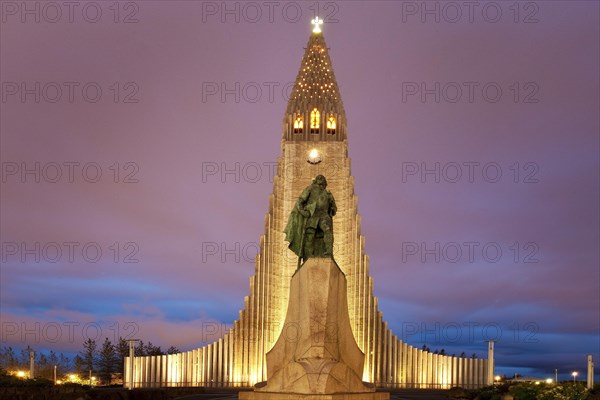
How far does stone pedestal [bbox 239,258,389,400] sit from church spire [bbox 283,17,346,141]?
33301 mm

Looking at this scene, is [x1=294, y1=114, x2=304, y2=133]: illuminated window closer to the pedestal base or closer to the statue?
the statue

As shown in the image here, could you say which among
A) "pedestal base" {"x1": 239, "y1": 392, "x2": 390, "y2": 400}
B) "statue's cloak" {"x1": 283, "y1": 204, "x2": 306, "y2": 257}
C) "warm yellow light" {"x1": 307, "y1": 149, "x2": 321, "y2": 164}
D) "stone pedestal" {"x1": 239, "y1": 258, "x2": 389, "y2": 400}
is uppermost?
"warm yellow light" {"x1": 307, "y1": 149, "x2": 321, "y2": 164}

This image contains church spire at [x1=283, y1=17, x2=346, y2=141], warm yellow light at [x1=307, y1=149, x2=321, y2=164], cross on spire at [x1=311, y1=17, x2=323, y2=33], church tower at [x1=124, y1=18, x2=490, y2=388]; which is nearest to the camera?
church tower at [x1=124, y1=18, x2=490, y2=388]

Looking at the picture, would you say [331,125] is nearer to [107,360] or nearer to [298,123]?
[298,123]

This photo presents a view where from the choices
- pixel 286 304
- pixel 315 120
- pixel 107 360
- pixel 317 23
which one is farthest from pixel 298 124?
pixel 107 360

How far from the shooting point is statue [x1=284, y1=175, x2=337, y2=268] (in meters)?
19.0

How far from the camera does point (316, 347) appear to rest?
57.6 ft

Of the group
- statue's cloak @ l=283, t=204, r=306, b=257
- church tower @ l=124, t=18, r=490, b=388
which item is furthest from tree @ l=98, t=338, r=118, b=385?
statue's cloak @ l=283, t=204, r=306, b=257

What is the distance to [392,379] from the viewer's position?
156 ft

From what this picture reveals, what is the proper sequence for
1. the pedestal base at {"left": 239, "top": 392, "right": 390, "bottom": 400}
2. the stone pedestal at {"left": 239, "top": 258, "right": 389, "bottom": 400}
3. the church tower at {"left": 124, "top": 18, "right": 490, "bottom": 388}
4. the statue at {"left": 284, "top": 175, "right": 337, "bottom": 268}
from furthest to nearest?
the church tower at {"left": 124, "top": 18, "right": 490, "bottom": 388} < the statue at {"left": 284, "top": 175, "right": 337, "bottom": 268} < the stone pedestal at {"left": 239, "top": 258, "right": 389, "bottom": 400} < the pedestal base at {"left": 239, "top": 392, "right": 390, "bottom": 400}

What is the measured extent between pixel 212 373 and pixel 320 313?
30.9 m

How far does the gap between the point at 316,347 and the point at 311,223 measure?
3.09 m

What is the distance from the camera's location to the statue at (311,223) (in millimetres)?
18969

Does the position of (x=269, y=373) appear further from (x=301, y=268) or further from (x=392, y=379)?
(x=392, y=379)
